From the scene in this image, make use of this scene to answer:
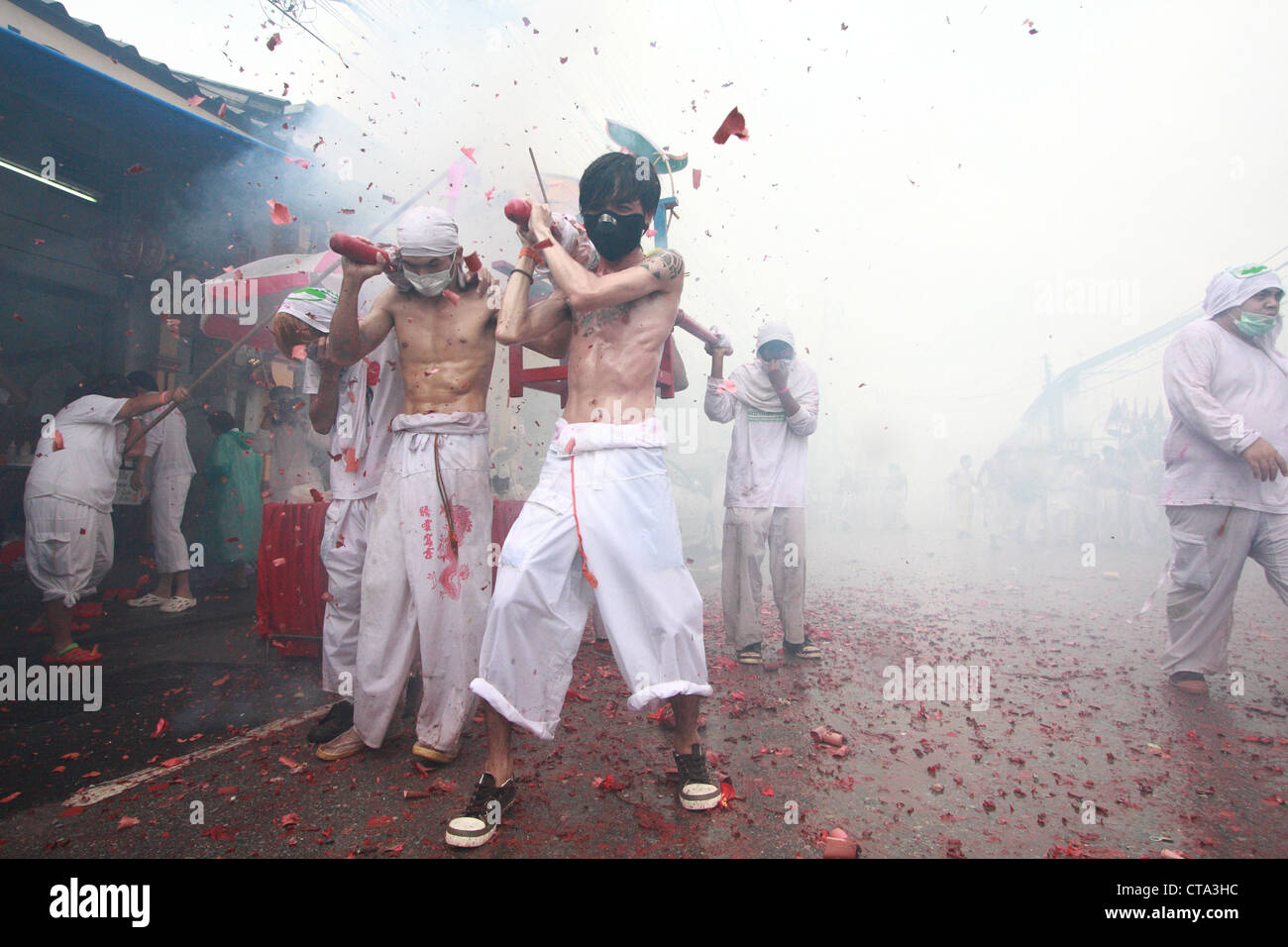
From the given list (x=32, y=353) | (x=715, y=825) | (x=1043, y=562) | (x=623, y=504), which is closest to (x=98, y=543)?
(x=32, y=353)

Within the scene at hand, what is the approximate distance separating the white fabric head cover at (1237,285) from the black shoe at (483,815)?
5.16m

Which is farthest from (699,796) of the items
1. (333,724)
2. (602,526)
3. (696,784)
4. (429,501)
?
(333,724)

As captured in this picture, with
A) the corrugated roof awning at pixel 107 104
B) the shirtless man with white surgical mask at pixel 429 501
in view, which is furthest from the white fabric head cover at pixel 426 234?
the corrugated roof awning at pixel 107 104

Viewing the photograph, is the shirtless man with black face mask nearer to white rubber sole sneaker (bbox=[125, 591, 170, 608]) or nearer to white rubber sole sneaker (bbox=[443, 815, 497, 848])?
white rubber sole sneaker (bbox=[443, 815, 497, 848])

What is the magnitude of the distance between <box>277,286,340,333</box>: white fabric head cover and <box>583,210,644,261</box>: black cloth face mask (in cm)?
137

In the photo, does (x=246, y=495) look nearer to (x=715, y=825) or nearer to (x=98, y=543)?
(x=98, y=543)

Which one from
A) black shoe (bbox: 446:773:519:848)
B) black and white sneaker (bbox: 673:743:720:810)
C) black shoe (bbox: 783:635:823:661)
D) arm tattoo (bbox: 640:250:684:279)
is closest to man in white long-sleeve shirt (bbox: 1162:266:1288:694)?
black shoe (bbox: 783:635:823:661)

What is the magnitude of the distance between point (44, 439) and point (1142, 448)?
25.8 m

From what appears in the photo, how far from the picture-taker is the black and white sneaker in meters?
2.31

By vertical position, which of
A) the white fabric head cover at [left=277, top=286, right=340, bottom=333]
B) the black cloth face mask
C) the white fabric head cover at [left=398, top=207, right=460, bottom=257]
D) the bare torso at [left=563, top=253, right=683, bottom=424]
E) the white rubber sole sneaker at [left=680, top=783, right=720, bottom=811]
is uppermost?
the white fabric head cover at [left=398, top=207, right=460, bottom=257]

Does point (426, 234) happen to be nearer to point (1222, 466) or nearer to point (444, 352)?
point (444, 352)

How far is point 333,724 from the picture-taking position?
299 cm

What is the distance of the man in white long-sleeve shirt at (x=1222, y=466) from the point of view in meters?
3.91

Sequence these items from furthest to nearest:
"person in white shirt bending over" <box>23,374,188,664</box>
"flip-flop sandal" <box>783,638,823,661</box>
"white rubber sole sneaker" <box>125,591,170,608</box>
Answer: "white rubber sole sneaker" <box>125,591,170,608</box>, "flip-flop sandal" <box>783,638,823,661</box>, "person in white shirt bending over" <box>23,374,188,664</box>
